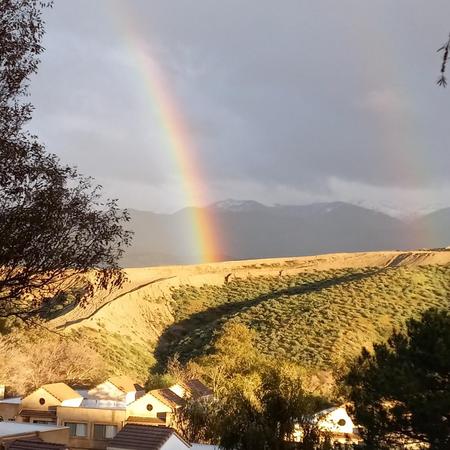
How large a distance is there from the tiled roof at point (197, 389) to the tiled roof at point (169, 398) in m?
1.18

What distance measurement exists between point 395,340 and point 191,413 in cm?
1665

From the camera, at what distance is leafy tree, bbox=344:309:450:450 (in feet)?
52.3

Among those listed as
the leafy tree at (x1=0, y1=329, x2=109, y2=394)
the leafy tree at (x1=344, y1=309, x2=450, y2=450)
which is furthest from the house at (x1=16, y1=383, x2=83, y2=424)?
the leafy tree at (x1=344, y1=309, x2=450, y2=450)

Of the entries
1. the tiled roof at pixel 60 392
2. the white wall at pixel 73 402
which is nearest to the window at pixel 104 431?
the white wall at pixel 73 402

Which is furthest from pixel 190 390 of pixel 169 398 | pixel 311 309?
pixel 311 309

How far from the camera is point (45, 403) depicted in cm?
3769

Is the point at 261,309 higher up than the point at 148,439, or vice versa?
the point at 261,309

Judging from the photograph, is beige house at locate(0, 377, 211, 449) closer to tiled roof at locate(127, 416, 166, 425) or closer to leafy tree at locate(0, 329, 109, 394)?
tiled roof at locate(127, 416, 166, 425)

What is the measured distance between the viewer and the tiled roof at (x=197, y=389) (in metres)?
37.7

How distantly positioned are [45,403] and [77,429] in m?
2.67

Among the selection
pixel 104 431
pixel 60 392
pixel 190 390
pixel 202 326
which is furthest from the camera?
pixel 202 326

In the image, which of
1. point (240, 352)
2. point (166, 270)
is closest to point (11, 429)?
point (240, 352)

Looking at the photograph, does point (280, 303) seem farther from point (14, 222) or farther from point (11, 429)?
point (14, 222)

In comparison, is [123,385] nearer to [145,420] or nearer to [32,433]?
[145,420]
